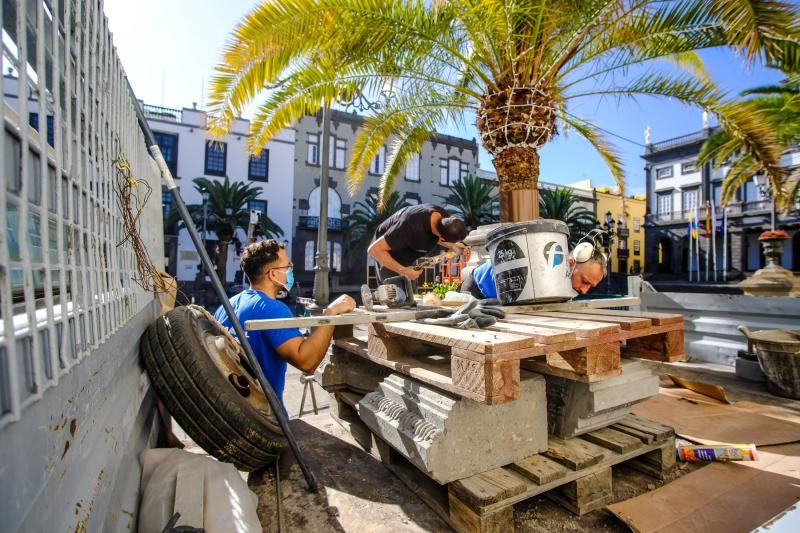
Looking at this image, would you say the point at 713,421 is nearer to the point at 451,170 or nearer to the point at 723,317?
the point at 723,317

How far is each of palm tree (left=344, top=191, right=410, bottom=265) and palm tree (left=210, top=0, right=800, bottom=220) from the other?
19305 mm

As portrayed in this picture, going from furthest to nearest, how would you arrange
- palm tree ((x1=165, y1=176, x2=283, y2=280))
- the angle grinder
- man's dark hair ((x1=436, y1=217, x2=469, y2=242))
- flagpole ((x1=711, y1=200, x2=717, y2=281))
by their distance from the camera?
1. flagpole ((x1=711, y1=200, x2=717, y2=281))
2. palm tree ((x1=165, y1=176, x2=283, y2=280))
3. man's dark hair ((x1=436, y1=217, x2=469, y2=242))
4. the angle grinder

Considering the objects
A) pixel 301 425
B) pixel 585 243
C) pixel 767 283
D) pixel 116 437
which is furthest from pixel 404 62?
pixel 767 283

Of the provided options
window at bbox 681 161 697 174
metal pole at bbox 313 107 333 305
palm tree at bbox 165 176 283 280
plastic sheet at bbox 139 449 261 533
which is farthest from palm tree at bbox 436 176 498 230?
plastic sheet at bbox 139 449 261 533

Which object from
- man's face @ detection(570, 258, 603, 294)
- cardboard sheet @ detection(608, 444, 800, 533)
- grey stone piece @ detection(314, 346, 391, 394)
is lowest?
cardboard sheet @ detection(608, 444, 800, 533)

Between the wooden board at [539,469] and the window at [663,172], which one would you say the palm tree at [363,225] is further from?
the window at [663,172]

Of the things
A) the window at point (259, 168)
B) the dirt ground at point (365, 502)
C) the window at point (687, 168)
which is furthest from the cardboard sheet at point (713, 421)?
the window at point (687, 168)

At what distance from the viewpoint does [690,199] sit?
116 feet

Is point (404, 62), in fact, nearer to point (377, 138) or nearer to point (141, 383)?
point (377, 138)

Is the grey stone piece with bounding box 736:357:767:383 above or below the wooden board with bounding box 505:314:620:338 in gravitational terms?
below

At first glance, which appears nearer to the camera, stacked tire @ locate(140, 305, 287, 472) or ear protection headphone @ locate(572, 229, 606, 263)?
stacked tire @ locate(140, 305, 287, 472)

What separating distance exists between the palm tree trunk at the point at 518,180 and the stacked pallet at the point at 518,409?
2.88 meters

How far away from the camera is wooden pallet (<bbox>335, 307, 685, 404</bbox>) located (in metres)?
1.55

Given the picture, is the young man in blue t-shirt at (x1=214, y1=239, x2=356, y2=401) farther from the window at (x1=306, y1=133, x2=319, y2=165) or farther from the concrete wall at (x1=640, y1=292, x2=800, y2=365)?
the window at (x1=306, y1=133, x2=319, y2=165)
